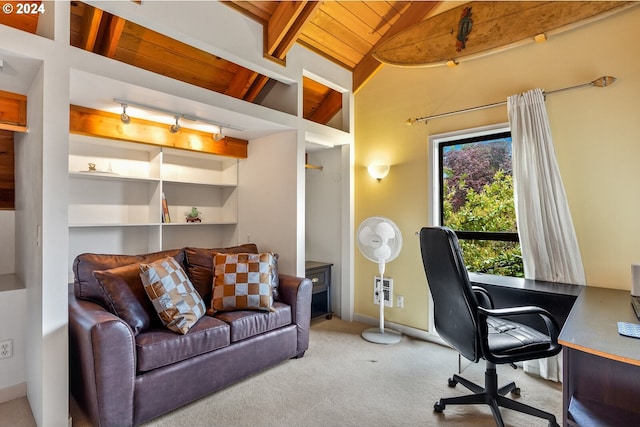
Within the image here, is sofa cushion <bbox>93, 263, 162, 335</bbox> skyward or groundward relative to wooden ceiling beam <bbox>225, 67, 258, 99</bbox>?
groundward

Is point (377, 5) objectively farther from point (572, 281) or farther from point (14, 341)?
point (14, 341)

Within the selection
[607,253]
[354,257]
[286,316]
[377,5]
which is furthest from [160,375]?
[377,5]

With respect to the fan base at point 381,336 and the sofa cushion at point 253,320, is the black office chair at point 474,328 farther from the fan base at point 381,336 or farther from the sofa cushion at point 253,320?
the sofa cushion at point 253,320

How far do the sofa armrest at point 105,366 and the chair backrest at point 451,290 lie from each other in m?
1.82

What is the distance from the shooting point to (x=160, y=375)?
1.93 m

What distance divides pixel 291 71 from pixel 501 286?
8.43ft

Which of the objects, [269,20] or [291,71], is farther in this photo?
[291,71]

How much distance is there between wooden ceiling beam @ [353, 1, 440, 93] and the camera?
10.4 feet

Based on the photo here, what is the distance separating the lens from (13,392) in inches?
84.6

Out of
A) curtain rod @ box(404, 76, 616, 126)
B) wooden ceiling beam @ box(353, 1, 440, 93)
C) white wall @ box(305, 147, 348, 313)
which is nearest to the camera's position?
curtain rod @ box(404, 76, 616, 126)

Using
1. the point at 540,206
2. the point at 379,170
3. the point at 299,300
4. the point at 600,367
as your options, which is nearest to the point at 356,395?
the point at 299,300

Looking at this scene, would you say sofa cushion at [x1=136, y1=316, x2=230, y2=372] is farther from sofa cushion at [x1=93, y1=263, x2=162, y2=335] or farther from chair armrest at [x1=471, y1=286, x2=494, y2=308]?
chair armrest at [x1=471, y1=286, x2=494, y2=308]

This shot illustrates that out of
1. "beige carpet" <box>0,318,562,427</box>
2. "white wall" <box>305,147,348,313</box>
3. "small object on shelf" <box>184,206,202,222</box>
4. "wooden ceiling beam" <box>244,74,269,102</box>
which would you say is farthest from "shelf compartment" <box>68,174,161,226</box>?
"white wall" <box>305,147,348,313</box>

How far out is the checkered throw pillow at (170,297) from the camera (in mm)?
2109
